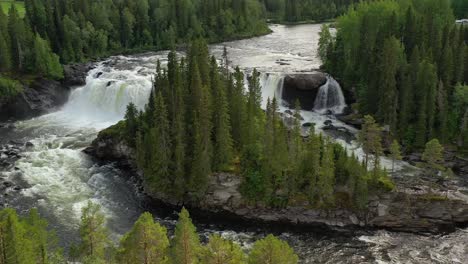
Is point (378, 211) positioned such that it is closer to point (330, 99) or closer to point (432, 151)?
point (432, 151)

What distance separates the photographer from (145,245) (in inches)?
1508

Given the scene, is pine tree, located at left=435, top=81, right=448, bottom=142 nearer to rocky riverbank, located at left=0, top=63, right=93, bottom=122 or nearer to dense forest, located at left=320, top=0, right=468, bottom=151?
dense forest, located at left=320, top=0, right=468, bottom=151

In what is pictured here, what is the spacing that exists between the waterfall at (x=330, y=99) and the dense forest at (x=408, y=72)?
93.2 inches

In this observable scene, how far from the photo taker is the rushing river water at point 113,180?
2498 inches

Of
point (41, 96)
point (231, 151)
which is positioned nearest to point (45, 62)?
point (41, 96)

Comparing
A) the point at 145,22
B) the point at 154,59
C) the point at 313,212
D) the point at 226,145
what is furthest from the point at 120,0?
the point at 313,212

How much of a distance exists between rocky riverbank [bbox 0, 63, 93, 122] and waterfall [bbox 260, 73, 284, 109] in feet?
146

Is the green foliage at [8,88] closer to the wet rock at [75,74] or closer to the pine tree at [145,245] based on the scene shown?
the wet rock at [75,74]

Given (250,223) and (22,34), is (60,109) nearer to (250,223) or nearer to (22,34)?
(22,34)

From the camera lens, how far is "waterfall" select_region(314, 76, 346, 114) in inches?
4326

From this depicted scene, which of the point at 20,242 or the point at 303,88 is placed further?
the point at 303,88

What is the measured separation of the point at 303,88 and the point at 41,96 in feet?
196

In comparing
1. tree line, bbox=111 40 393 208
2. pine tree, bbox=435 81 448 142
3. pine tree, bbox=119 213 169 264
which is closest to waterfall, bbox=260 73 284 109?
tree line, bbox=111 40 393 208

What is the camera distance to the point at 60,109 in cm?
12119
